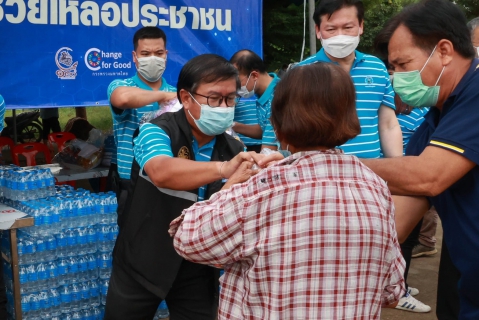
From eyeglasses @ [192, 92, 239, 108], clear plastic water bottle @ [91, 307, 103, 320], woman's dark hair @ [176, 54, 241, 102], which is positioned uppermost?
woman's dark hair @ [176, 54, 241, 102]

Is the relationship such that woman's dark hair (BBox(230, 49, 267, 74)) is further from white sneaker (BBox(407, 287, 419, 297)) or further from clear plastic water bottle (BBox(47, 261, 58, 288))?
white sneaker (BBox(407, 287, 419, 297))

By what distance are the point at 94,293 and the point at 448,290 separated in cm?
263

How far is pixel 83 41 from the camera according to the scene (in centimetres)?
478

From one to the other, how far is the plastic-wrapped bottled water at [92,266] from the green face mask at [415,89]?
272cm

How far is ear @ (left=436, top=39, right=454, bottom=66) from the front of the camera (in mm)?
2074

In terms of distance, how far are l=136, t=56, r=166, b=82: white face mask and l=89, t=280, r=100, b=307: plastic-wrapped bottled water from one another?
1583 mm

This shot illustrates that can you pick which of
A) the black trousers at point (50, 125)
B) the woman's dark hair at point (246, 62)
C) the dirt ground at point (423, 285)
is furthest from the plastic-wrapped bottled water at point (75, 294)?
the black trousers at point (50, 125)

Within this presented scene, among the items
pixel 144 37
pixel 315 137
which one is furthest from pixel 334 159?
pixel 144 37

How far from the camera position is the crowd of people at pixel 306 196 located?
152 cm

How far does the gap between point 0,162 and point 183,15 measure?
227 cm

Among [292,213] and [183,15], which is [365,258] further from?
[183,15]

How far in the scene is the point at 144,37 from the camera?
13.8 feet

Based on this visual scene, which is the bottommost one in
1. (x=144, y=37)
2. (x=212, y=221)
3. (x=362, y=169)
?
(x=212, y=221)

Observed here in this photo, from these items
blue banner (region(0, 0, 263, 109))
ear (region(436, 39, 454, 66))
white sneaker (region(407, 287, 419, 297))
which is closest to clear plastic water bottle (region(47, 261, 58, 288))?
blue banner (region(0, 0, 263, 109))
